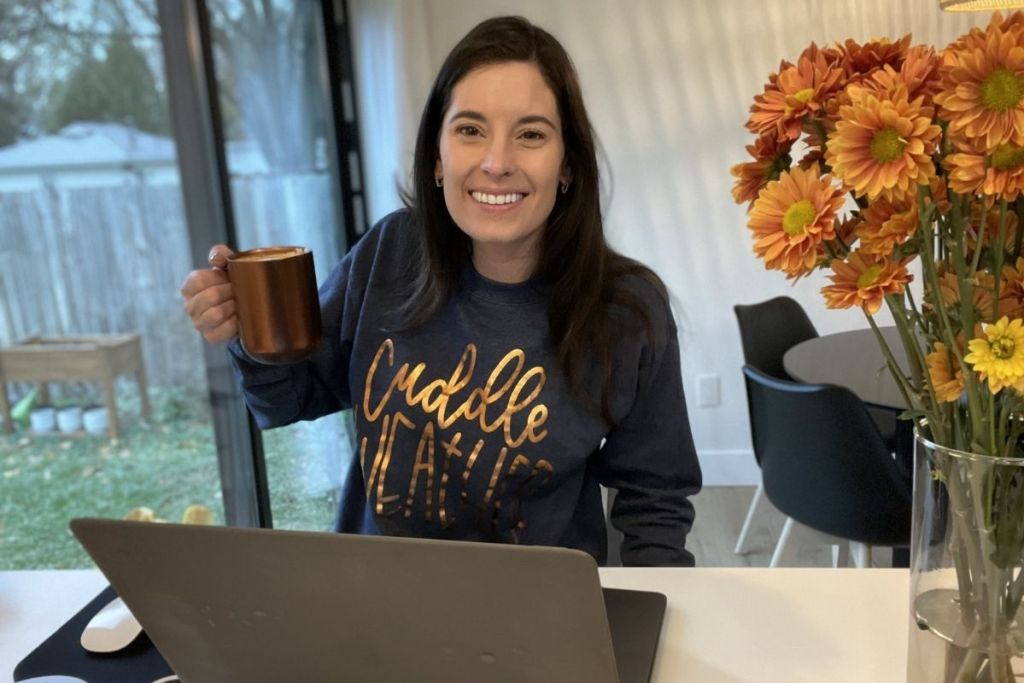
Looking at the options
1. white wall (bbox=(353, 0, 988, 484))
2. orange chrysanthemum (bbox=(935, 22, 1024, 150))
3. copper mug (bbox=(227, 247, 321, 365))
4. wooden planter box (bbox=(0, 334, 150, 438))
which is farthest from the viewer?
white wall (bbox=(353, 0, 988, 484))

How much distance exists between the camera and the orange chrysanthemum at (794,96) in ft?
2.01

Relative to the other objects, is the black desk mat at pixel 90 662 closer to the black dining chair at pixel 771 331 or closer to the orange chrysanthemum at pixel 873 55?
the orange chrysanthemum at pixel 873 55

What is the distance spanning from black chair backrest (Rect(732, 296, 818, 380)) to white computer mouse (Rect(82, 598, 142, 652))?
6.39 feet

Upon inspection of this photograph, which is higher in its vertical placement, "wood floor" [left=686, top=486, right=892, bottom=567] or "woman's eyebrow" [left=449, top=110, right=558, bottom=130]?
"woman's eyebrow" [left=449, top=110, right=558, bottom=130]

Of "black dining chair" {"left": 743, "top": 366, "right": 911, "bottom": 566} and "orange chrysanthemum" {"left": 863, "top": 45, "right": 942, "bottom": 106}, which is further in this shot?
"black dining chair" {"left": 743, "top": 366, "right": 911, "bottom": 566}

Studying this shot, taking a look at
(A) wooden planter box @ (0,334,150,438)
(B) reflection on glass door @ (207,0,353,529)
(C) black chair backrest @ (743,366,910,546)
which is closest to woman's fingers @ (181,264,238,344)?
(B) reflection on glass door @ (207,0,353,529)

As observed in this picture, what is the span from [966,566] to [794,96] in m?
0.38

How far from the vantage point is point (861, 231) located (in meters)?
0.62

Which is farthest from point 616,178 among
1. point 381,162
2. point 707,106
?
point 381,162

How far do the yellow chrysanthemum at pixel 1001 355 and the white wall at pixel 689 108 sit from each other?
2492 millimetres

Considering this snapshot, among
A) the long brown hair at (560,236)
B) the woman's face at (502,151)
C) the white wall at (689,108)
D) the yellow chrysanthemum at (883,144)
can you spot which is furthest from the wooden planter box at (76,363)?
the yellow chrysanthemum at (883,144)

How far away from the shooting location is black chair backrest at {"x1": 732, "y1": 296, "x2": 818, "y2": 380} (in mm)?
2578

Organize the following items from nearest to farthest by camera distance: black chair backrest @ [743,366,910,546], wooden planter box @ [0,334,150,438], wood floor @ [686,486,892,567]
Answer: black chair backrest @ [743,366,910,546]
wooden planter box @ [0,334,150,438]
wood floor @ [686,486,892,567]

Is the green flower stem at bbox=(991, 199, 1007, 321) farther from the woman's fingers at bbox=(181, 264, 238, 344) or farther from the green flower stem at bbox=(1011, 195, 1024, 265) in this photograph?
the woman's fingers at bbox=(181, 264, 238, 344)
